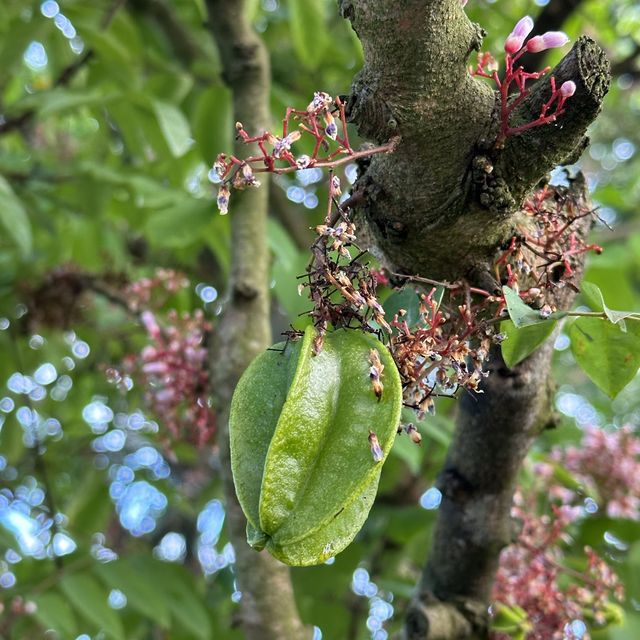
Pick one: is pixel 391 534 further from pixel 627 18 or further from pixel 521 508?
pixel 627 18

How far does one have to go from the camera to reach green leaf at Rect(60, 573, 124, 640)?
2.27 metres

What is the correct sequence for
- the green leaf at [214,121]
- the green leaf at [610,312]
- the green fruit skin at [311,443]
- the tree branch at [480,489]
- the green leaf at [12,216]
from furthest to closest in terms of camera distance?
the green leaf at [214,121]
the green leaf at [12,216]
the tree branch at [480,489]
the green leaf at [610,312]
the green fruit skin at [311,443]

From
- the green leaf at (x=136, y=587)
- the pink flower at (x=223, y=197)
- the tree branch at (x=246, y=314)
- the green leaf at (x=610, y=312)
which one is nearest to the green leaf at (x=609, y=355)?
the green leaf at (x=610, y=312)

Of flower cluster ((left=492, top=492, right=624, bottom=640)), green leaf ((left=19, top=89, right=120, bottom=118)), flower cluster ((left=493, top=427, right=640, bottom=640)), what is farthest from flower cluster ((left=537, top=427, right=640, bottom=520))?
green leaf ((left=19, top=89, right=120, bottom=118))

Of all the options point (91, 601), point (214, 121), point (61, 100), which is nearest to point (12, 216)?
point (61, 100)

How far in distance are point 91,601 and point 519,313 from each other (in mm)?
1774

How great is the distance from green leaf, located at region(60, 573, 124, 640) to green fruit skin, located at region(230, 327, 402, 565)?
1483 millimetres

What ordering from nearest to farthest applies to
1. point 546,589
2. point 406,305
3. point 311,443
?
point 311,443
point 406,305
point 546,589

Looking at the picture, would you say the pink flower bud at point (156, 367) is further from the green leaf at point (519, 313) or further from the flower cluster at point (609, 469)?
the green leaf at point (519, 313)

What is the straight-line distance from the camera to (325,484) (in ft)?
3.17

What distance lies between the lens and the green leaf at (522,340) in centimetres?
103

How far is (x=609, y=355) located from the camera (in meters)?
1.20

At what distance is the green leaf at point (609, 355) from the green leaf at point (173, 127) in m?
1.44

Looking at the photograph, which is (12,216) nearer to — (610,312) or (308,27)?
(308,27)
